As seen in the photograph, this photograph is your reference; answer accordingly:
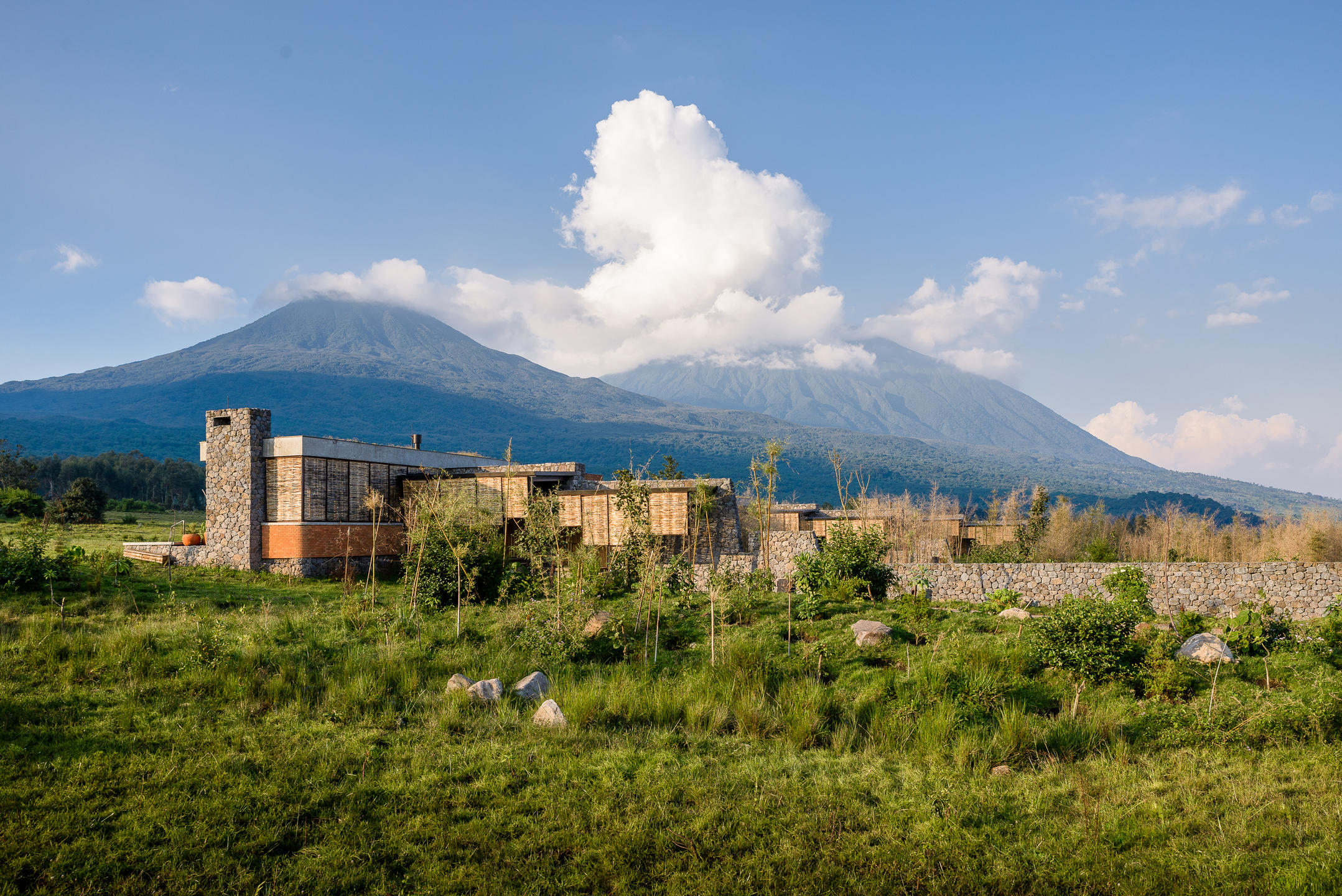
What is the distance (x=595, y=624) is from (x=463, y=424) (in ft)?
518

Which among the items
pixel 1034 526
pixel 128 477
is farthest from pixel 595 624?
pixel 128 477

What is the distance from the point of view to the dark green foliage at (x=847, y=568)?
39.3ft

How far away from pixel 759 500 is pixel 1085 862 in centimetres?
753

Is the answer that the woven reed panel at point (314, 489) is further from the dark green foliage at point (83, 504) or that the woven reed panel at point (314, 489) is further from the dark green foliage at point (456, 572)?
the dark green foliage at point (83, 504)

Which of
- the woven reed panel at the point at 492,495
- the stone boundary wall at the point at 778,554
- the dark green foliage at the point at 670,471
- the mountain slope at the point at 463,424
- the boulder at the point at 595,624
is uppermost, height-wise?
the mountain slope at the point at 463,424

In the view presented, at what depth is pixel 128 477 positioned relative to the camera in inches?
2206

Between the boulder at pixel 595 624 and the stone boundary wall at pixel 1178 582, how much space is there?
830 centimetres

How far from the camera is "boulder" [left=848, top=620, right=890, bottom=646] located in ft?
29.9

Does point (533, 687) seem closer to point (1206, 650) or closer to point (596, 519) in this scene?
point (1206, 650)

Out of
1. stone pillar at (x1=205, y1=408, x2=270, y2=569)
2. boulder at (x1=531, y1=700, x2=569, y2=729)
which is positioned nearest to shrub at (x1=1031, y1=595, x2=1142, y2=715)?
boulder at (x1=531, y1=700, x2=569, y2=729)

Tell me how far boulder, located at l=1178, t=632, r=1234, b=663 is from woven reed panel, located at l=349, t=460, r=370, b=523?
17.7 meters

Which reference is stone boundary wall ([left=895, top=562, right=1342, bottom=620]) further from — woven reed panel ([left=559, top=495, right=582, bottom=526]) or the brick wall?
the brick wall

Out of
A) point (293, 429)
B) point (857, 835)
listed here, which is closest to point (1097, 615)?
point (857, 835)

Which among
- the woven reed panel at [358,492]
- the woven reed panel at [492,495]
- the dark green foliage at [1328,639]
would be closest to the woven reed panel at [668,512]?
the woven reed panel at [492,495]
